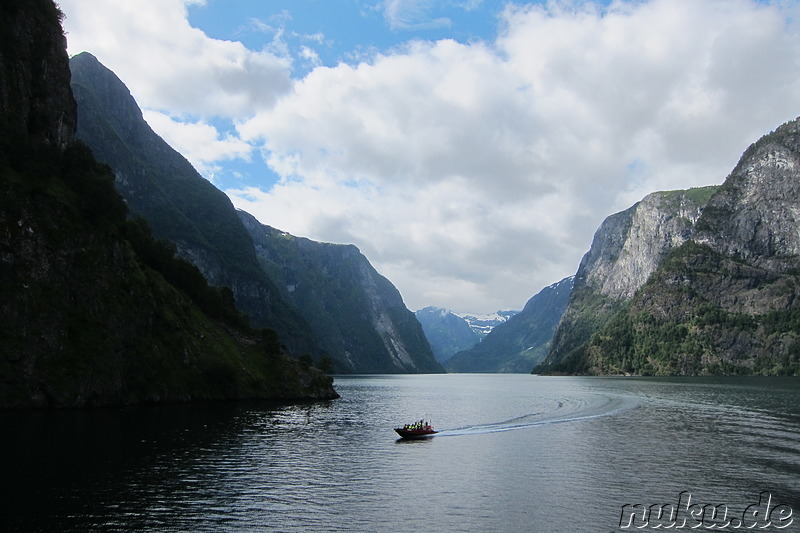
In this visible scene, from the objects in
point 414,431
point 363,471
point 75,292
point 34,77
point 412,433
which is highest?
point 34,77

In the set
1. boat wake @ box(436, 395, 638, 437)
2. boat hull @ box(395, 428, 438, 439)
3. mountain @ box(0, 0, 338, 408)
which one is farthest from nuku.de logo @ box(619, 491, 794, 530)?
mountain @ box(0, 0, 338, 408)

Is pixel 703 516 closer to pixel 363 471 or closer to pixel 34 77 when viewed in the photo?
pixel 363 471

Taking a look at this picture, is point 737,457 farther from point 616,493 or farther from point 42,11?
point 42,11

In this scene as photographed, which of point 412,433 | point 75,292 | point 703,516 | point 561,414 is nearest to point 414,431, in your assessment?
point 412,433

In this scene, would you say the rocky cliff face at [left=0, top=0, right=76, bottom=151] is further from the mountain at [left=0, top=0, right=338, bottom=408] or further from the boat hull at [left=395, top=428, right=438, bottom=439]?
the boat hull at [left=395, top=428, right=438, bottom=439]

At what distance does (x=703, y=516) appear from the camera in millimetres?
45219

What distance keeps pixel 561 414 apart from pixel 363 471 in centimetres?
8044

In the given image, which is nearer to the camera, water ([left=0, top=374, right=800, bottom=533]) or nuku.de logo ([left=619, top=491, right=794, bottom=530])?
nuku.de logo ([left=619, top=491, right=794, bottom=530])

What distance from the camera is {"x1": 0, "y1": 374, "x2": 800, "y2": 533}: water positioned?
43656 millimetres

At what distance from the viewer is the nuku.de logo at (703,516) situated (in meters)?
42.9

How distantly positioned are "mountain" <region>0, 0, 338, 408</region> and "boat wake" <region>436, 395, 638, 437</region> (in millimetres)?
67271

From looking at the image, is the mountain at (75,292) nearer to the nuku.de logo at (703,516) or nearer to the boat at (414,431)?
the boat at (414,431)

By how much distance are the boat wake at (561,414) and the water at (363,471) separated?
1.77 metres

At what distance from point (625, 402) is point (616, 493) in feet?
393
